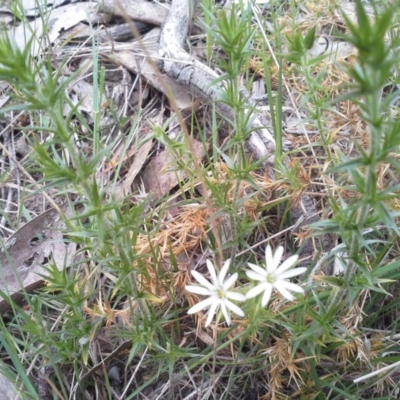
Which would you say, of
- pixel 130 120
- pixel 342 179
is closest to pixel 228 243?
pixel 342 179

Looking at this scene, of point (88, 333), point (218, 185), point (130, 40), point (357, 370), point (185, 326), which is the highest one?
point (130, 40)

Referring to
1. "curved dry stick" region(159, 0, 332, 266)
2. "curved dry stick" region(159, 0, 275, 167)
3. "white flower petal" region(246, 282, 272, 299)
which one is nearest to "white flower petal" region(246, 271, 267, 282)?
"white flower petal" region(246, 282, 272, 299)

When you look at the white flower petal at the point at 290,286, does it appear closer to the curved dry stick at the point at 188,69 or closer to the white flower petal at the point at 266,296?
the white flower petal at the point at 266,296

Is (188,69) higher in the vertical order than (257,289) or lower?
higher

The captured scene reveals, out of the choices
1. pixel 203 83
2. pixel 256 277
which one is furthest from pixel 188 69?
pixel 256 277

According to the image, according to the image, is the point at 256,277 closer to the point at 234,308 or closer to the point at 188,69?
the point at 234,308

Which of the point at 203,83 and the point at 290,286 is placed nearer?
the point at 290,286

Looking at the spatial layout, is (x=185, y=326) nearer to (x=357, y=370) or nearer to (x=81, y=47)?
(x=357, y=370)

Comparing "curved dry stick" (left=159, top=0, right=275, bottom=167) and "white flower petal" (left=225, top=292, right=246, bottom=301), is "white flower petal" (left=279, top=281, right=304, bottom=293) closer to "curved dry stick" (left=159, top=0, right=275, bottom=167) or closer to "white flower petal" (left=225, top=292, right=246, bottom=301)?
"white flower petal" (left=225, top=292, right=246, bottom=301)
